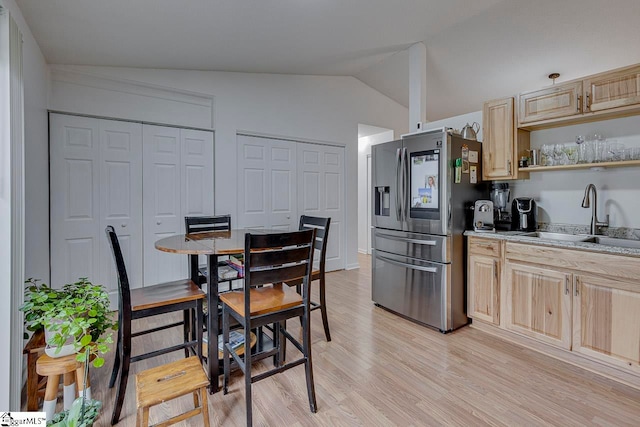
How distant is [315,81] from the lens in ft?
15.8

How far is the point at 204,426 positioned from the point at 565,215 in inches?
128

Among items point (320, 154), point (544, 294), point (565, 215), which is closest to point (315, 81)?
point (320, 154)

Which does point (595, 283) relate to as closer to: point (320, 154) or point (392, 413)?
point (392, 413)

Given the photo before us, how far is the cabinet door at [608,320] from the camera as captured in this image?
198cm

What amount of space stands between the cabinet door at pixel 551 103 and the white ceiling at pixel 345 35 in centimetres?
92

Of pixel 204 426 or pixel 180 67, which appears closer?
pixel 204 426

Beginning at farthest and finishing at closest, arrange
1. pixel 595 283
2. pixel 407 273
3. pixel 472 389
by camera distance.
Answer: pixel 407 273 < pixel 595 283 < pixel 472 389

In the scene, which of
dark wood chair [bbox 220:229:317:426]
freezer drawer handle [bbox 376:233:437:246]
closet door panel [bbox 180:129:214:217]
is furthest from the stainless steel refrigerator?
closet door panel [bbox 180:129:214:217]

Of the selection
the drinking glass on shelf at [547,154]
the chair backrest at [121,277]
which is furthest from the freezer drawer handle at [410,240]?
the chair backrest at [121,277]

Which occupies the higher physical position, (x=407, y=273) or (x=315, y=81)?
(x=315, y=81)

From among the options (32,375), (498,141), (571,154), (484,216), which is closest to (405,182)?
(484,216)

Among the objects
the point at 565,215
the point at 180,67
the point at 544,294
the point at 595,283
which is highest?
the point at 180,67

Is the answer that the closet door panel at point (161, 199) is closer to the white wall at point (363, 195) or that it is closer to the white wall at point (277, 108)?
the white wall at point (277, 108)

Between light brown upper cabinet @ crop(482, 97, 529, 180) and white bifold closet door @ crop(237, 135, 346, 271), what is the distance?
8.18ft
